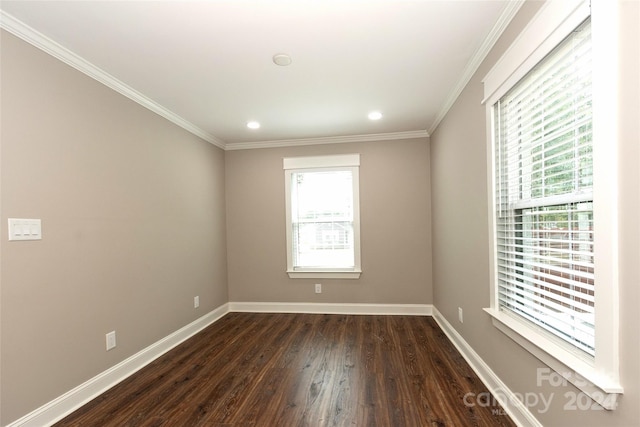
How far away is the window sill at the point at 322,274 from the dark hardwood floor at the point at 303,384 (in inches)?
33.3

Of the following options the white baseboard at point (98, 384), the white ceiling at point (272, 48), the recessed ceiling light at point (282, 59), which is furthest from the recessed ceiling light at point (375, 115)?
the white baseboard at point (98, 384)

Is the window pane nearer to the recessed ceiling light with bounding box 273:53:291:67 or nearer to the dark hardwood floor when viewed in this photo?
the dark hardwood floor

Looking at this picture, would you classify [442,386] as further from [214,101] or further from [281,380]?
[214,101]

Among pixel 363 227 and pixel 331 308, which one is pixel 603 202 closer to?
pixel 363 227

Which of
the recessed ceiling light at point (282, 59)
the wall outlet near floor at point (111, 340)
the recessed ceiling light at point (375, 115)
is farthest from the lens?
the recessed ceiling light at point (375, 115)

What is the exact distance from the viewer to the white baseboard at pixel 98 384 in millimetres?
1820

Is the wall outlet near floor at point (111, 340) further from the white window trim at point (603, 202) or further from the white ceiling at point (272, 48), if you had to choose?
the white window trim at point (603, 202)

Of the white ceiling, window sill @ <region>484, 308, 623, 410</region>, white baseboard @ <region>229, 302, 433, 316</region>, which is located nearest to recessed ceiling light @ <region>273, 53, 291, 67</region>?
the white ceiling

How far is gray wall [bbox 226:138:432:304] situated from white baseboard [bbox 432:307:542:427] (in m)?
1.18

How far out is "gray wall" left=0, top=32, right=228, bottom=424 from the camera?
1733 mm

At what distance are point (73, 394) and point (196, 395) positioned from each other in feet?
2.65

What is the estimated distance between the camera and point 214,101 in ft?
9.54

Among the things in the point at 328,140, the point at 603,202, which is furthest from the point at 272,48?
the point at 328,140

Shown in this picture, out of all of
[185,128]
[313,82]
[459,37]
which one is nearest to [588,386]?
[459,37]
